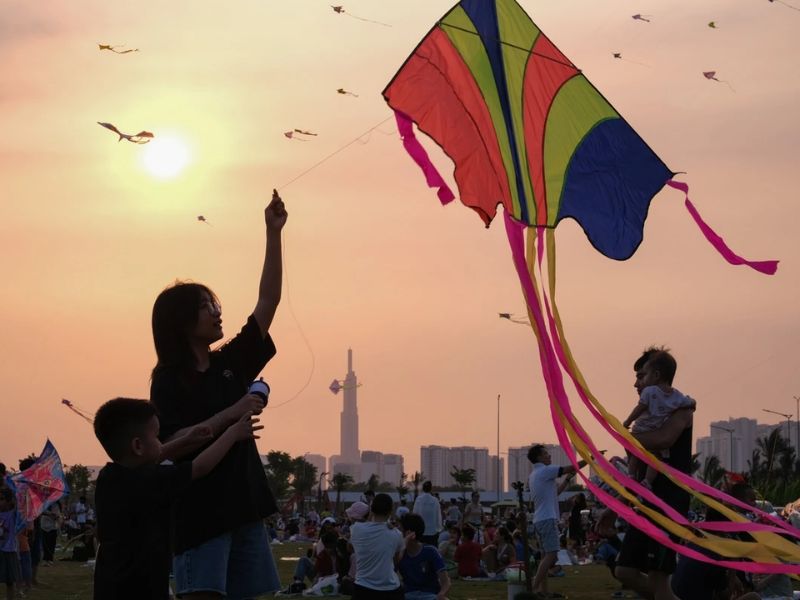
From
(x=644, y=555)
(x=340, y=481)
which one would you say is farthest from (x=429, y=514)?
(x=340, y=481)

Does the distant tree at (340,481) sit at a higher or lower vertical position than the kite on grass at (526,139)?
lower

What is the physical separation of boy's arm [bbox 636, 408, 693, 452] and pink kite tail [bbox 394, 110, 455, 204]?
1.99 m

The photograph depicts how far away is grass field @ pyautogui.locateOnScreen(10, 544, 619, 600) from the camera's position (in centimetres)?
1497

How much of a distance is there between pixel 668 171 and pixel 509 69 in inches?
33.2

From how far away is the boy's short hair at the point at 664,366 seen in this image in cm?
699

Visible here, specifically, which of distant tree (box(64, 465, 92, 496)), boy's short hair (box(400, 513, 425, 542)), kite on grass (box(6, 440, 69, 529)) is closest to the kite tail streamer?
boy's short hair (box(400, 513, 425, 542))

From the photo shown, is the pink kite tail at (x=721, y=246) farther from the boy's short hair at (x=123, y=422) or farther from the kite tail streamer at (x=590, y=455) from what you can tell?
the boy's short hair at (x=123, y=422)

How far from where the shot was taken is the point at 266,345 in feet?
17.0

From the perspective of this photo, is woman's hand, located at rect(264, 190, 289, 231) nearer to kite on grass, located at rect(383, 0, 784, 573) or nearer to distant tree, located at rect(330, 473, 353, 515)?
kite on grass, located at rect(383, 0, 784, 573)

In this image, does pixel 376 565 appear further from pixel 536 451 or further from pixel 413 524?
pixel 536 451

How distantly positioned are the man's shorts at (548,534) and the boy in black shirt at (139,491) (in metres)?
8.92

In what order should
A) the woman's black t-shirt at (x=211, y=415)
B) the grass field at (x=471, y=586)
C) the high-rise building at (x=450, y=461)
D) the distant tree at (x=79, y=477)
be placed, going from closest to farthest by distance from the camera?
the woman's black t-shirt at (x=211, y=415)
the grass field at (x=471, y=586)
the distant tree at (x=79, y=477)
the high-rise building at (x=450, y=461)

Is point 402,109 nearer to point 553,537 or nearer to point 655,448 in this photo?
point 655,448

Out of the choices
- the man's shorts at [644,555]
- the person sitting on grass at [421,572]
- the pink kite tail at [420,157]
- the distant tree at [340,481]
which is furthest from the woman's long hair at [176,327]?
the distant tree at [340,481]
